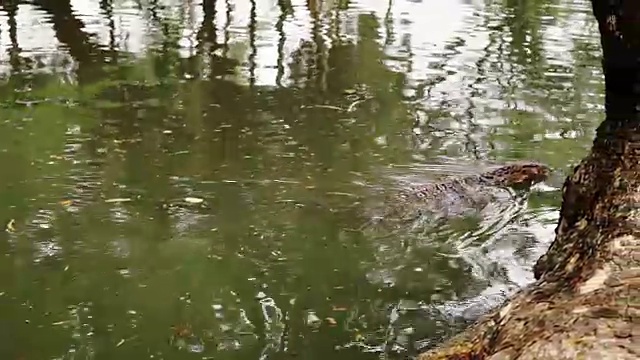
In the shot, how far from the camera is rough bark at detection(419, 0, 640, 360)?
8.30ft

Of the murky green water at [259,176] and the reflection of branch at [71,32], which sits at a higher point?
the reflection of branch at [71,32]

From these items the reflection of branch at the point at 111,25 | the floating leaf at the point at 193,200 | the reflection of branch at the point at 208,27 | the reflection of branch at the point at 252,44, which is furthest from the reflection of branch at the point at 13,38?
the floating leaf at the point at 193,200

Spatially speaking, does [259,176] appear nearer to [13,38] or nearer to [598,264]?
[598,264]

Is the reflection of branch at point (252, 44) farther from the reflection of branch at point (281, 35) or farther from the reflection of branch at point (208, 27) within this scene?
the reflection of branch at point (208, 27)

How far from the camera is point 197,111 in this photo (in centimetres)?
833

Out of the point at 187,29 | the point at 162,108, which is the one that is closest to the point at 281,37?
the point at 187,29

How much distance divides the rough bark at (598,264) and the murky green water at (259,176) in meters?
0.88

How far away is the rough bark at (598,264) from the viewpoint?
8.30 ft

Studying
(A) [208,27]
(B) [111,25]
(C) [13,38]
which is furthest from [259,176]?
(B) [111,25]

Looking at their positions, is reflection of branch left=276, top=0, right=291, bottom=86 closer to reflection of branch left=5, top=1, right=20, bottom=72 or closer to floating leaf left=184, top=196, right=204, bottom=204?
reflection of branch left=5, top=1, right=20, bottom=72

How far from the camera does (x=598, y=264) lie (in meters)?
3.04

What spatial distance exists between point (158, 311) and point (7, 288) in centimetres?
88

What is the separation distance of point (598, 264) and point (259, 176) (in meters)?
3.79

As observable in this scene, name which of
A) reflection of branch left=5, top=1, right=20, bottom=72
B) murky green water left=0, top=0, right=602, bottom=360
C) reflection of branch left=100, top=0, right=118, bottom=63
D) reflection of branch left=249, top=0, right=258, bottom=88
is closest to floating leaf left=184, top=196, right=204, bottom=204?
murky green water left=0, top=0, right=602, bottom=360
